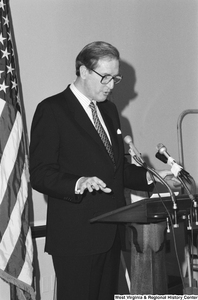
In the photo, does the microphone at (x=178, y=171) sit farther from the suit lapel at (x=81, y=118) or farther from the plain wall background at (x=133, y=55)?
the plain wall background at (x=133, y=55)

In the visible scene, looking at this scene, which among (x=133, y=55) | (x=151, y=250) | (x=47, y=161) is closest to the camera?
(x=151, y=250)

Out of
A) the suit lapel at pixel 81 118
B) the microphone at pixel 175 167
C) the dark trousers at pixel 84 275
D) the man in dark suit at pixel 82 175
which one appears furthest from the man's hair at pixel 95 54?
the dark trousers at pixel 84 275

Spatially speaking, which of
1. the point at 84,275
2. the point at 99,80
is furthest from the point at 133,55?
the point at 84,275

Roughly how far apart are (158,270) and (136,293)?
0.17m

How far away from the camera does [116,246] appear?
2.83 m

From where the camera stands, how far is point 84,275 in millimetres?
2695

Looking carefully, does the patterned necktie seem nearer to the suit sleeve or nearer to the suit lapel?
the suit lapel

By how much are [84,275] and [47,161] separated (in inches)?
24.6

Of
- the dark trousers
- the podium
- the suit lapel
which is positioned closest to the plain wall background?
the suit lapel

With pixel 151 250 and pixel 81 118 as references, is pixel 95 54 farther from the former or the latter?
pixel 151 250

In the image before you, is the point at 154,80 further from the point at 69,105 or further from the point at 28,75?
the point at 69,105

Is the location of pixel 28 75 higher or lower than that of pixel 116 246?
higher

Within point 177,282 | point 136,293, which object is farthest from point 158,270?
point 177,282

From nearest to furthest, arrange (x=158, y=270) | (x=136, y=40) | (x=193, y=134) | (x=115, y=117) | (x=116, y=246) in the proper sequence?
(x=158, y=270) < (x=116, y=246) < (x=115, y=117) < (x=136, y=40) < (x=193, y=134)
